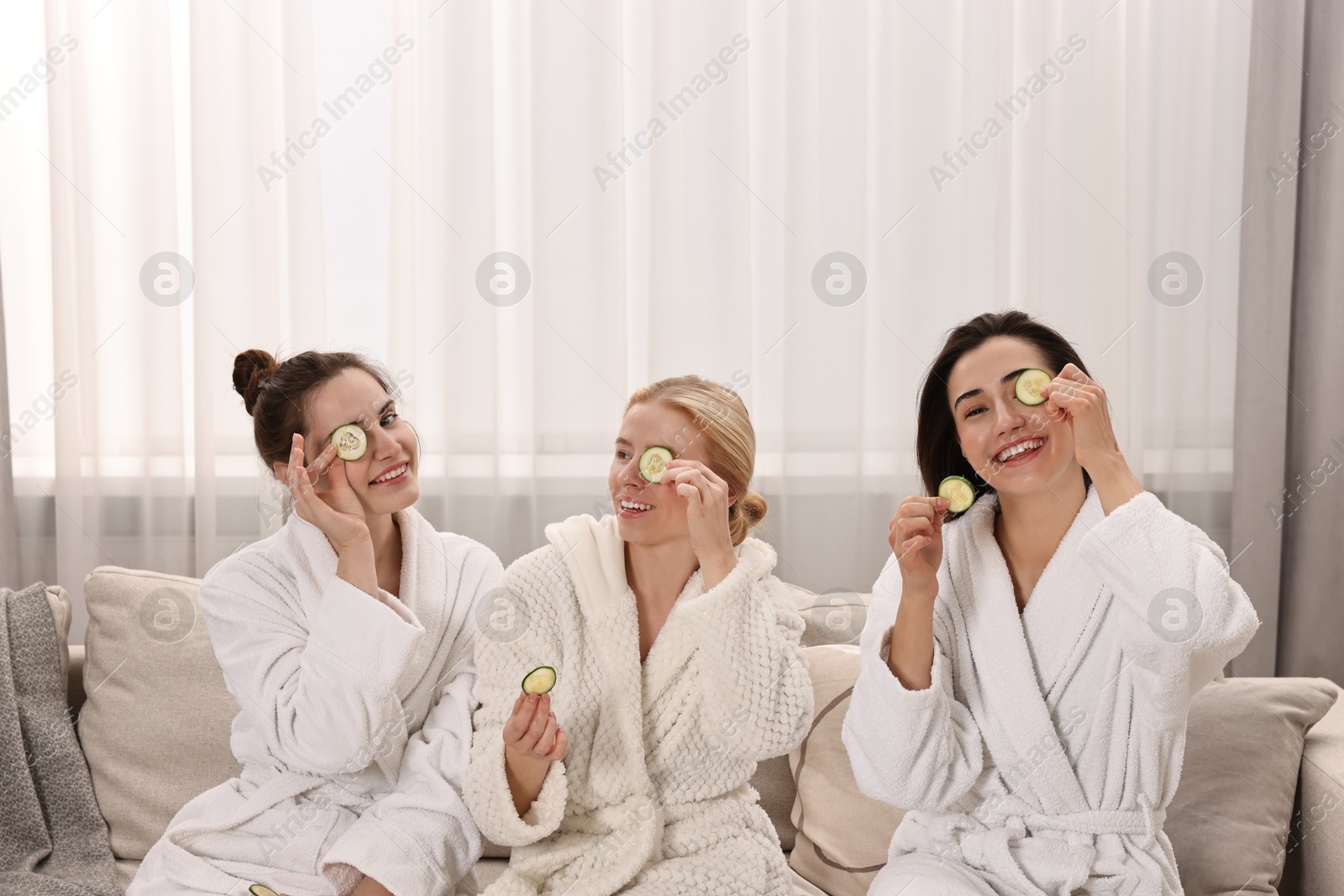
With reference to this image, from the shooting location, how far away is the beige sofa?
199 centimetres

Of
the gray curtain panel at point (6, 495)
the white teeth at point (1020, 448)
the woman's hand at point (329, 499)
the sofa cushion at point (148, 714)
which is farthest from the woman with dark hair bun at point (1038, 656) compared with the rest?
the gray curtain panel at point (6, 495)

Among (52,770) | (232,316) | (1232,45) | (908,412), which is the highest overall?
(1232,45)

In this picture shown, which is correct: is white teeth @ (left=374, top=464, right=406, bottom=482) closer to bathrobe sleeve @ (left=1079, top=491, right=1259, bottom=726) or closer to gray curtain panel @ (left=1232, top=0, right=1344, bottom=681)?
bathrobe sleeve @ (left=1079, top=491, right=1259, bottom=726)

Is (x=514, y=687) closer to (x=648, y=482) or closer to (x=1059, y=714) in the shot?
(x=648, y=482)

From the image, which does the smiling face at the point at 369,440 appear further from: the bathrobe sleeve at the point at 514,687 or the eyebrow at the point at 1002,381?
the eyebrow at the point at 1002,381

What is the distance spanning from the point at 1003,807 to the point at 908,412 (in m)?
1.54

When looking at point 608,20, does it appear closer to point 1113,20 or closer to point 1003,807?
point 1113,20

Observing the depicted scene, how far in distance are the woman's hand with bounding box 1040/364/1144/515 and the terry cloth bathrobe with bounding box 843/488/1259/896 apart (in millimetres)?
35

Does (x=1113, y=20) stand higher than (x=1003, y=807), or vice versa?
(x=1113, y=20)

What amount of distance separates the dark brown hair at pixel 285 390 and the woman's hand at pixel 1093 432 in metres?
1.19

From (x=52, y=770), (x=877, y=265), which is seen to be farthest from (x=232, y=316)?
(x=877, y=265)

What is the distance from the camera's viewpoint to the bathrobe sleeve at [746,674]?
5.71 ft

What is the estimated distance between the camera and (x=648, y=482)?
1822 mm

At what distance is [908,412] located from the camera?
10.1 ft
